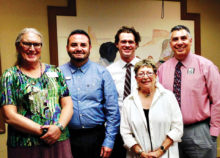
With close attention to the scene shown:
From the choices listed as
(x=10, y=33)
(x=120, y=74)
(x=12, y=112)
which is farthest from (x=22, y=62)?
(x=10, y=33)

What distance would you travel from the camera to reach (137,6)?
3.15m

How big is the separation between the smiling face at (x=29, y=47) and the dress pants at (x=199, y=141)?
4.71 feet

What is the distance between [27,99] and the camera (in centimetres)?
148

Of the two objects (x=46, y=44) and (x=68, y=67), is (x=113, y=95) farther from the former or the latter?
(x=46, y=44)

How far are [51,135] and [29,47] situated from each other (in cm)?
61

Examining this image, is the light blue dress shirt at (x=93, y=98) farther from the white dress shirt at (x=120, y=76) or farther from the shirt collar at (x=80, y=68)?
the white dress shirt at (x=120, y=76)

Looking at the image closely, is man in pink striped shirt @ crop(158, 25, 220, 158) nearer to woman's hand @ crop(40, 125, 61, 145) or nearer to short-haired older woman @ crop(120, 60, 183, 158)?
short-haired older woman @ crop(120, 60, 183, 158)

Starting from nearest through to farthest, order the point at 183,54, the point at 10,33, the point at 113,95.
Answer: the point at 113,95 < the point at 183,54 < the point at 10,33

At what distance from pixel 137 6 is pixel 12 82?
2225mm

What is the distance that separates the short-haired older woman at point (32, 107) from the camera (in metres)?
1.45

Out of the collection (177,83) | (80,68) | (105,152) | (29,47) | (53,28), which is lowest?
(105,152)

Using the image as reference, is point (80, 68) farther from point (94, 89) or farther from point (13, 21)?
point (13, 21)

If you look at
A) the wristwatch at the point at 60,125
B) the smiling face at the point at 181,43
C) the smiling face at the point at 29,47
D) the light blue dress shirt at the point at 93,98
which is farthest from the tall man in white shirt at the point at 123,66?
the smiling face at the point at 29,47

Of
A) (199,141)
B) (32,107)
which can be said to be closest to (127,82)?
(199,141)
